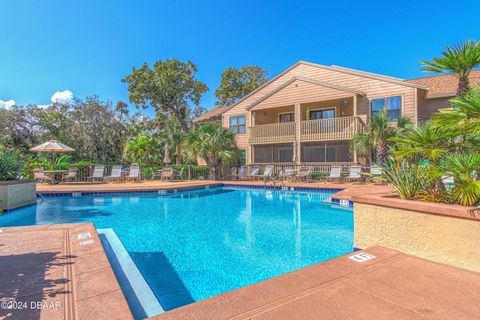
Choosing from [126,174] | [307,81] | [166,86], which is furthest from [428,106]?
[166,86]

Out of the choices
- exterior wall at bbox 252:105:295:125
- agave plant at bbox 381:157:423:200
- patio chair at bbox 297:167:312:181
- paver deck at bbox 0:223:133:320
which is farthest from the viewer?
exterior wall at bbox 252:105:295:125

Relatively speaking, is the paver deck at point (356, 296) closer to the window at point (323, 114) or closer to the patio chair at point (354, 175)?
the patio chair at point (354, 175)

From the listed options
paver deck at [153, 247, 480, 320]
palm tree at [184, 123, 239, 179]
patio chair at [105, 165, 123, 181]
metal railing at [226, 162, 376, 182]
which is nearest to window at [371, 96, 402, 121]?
metal railing at [226, 162, 376, 182]

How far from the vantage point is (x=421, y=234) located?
10.0ft

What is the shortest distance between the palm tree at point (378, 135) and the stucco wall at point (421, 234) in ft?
35.1

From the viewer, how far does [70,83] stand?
84.1 ft

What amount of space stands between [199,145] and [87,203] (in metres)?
7.96

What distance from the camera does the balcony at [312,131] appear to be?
15.1m

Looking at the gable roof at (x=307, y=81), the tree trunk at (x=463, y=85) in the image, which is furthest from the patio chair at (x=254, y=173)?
the tree trunk at (x=463, y=85)

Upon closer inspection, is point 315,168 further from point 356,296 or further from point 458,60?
point 356,296

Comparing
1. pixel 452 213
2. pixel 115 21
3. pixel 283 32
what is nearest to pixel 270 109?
pixel 283 32

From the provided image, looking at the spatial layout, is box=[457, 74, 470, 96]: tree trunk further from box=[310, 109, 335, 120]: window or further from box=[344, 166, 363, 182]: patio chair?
box=[310, 109, 335, 120]: window

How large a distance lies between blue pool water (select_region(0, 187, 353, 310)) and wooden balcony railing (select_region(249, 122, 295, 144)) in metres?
6.73

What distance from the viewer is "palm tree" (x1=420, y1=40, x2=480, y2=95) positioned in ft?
12.6
